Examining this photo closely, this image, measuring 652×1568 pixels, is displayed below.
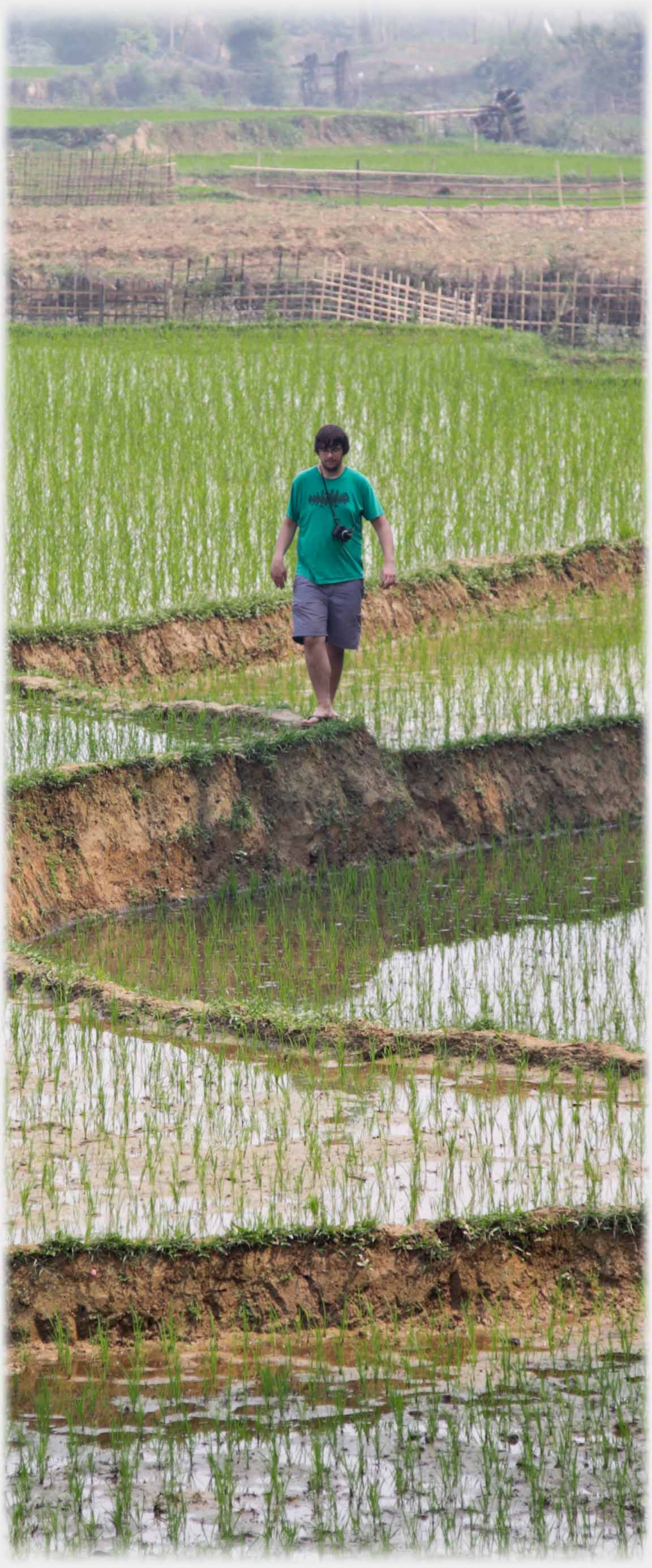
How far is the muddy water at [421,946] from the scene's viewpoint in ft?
16.8

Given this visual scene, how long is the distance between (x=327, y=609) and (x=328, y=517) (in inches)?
13.4

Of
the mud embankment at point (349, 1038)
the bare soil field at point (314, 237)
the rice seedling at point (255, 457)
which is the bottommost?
the mud embankment at point (349, 1038)

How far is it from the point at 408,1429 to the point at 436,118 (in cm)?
5108

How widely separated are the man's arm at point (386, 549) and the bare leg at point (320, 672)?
0.32 metres

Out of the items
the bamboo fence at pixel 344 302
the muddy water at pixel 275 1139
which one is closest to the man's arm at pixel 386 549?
the muddy water at pixel 275 1139

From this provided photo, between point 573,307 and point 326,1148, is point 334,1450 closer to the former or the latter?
point 326,1148

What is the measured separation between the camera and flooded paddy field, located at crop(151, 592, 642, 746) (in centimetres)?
748

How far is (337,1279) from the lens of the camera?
142 inches

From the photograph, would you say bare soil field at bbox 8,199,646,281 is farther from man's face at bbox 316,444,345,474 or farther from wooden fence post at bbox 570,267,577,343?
man's face at bbox 316,444,345,474

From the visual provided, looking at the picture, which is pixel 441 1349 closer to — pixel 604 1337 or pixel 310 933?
pixel 604 1337

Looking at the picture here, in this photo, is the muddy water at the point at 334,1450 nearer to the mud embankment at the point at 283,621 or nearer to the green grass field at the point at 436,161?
the mud embankment at the point at 283,621

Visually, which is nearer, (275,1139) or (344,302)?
(275,1139)

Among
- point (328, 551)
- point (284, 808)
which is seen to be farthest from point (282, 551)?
point (284, 808)

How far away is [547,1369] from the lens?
3391mm
